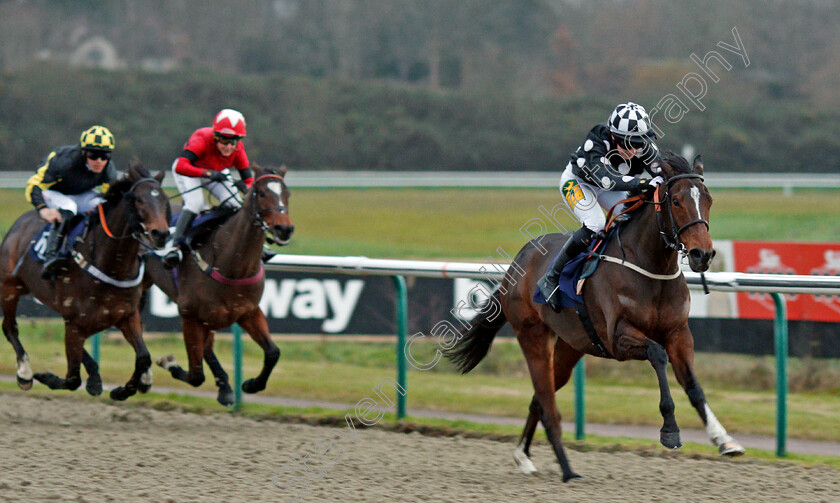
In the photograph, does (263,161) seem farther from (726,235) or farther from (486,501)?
(486,501)

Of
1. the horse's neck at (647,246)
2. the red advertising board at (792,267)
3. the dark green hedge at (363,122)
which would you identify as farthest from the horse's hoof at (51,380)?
the dark green hedge at (363,122)

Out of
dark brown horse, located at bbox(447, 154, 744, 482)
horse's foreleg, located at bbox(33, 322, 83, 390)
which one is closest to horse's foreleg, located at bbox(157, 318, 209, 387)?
horse's foreleg, located at bbox(33, 322, 83, 390)

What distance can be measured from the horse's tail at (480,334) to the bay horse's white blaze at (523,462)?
23.9 inches

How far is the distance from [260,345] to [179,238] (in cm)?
88

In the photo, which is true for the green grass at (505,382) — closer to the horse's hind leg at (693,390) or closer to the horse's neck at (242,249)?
the horse's neck at (242,249)

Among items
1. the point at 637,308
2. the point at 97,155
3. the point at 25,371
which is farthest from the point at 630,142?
the point at 25,371

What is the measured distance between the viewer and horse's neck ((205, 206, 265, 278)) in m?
6.03

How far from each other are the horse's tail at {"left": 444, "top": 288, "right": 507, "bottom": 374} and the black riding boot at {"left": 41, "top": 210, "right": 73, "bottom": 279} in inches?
103

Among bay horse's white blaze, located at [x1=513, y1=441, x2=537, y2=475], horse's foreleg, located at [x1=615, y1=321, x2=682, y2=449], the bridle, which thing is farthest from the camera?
the bridle

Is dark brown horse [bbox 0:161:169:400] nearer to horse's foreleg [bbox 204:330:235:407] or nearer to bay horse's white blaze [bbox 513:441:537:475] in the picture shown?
horse's foreleg [bbox 204:330:235:407]

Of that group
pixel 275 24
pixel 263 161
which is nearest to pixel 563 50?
pixel 275 24

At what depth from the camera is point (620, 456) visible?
539cm

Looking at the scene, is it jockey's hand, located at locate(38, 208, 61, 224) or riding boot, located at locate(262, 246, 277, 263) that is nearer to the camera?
jockey's hand, located at locate(38, 208, 61, 224)

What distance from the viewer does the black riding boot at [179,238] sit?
6.21m
